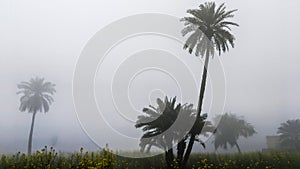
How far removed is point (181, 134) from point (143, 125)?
3601 millimetres

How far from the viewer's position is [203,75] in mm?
26484

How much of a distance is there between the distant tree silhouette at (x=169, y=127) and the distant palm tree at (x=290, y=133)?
1892 inches

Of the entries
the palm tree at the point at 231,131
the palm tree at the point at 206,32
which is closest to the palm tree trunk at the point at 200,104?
the palm tree at the point at 206,32

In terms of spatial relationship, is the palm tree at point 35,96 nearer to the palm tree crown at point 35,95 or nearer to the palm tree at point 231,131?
the palm tree crown at point 35,95

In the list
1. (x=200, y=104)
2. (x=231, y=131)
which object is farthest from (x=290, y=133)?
(x=200, y=104)

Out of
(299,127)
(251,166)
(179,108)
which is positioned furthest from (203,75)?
(299,127)

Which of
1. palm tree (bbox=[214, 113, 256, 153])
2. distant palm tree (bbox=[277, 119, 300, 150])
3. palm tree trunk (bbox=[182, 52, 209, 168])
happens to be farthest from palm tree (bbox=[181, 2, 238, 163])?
distant palm tree (bbox=[277, 119, 300, 150])

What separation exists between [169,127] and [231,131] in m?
40.5

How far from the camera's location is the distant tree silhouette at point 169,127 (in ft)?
79.1

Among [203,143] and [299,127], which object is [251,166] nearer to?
[203,143]

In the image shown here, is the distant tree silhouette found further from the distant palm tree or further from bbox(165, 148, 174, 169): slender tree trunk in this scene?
the distant palm tree

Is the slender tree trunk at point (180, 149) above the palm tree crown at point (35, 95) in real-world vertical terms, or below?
below

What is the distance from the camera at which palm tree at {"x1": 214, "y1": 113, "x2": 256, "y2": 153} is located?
60.5m

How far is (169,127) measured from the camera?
24.5 metres
